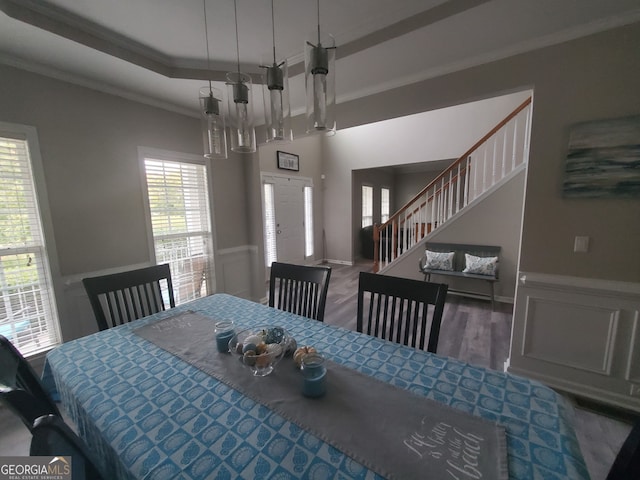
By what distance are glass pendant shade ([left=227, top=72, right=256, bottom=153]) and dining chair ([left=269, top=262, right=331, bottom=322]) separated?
79 centimetres

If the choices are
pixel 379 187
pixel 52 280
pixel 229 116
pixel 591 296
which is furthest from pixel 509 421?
pixel 379 187

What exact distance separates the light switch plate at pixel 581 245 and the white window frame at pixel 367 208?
450cm

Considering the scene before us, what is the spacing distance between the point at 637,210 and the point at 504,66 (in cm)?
122

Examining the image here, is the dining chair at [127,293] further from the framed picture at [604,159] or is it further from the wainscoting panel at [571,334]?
the framed picture at [604,159]

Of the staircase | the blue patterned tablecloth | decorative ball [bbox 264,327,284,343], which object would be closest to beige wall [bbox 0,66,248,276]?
the blue patterned tablecloth

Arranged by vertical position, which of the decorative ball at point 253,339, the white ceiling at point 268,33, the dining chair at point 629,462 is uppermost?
the white ceiling at point 268,33

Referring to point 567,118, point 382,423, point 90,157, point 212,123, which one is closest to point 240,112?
point 212,123

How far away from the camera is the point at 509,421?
75 centimetres

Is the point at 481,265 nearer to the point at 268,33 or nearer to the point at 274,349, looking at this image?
the point at 274,349

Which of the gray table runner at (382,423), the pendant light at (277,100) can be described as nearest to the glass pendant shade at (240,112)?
the pendant light at (277,100)

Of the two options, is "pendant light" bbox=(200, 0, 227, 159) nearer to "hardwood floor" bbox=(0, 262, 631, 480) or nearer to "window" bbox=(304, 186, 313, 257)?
"hardwood floor" bbox=(0, 262, 631, 480)

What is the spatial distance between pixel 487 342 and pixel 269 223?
3.49 metres

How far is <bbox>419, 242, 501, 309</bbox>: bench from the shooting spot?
3227mm

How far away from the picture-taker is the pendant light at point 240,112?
45.0 inches
